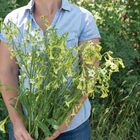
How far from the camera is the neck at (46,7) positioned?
53.5 inches

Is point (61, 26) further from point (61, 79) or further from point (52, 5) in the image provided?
point (61, 79)

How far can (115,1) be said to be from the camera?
10.6ft

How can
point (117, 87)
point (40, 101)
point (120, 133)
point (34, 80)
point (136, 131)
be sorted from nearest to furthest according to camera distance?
point (34, 80) < point (40, 101) < point (120, 133) < point (136, 131) < point (117, 87)

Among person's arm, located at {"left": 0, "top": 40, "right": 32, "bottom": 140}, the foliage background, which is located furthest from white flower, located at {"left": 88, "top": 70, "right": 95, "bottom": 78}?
the foliage background

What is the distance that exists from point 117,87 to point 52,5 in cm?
183

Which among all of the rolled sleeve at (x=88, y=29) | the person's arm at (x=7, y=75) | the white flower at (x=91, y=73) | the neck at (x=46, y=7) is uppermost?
the neck at (x=46, y=7)

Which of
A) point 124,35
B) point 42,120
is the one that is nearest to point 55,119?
point 42,120

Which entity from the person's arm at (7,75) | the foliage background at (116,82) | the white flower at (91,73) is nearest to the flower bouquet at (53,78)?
the white flower at (91,73)

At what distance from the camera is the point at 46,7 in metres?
1.37

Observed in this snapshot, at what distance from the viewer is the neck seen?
1359 mm

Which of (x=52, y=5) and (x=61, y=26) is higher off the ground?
(x=52, y=5)

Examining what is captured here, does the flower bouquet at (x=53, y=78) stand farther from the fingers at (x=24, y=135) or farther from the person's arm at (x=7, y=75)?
the person's arm at (x=7, y=75)

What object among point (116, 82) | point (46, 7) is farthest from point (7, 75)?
point (116, 82)

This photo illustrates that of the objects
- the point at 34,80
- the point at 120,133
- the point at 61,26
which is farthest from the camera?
the point at 120,133
